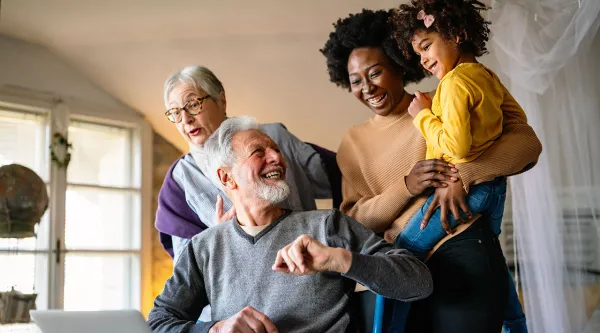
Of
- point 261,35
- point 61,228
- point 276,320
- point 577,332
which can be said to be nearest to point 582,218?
point 577,332

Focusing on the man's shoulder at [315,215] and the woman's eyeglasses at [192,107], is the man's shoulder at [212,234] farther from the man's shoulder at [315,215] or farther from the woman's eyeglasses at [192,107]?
the woman's eyeglasses at [192,107]

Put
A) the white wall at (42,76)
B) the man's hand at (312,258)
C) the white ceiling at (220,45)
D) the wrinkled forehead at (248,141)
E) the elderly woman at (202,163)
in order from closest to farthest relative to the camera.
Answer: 1. the man's hand at (312,258)
2. the wrinkled forehead at (248,141)
3. the elderly woman at (202,163)
4. the white ceiling at (220,45)
5. the white wall at (42,76)

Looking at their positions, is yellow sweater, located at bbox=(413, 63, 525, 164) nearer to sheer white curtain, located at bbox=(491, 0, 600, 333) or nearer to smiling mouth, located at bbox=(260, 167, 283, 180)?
smiling mouth, located at bbox=(260, 167, 283, 180)

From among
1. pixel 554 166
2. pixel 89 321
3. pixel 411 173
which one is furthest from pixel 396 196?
pixel 554 166

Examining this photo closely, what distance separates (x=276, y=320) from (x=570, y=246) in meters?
2.02

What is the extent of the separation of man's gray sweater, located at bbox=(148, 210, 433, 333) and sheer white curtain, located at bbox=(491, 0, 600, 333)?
1728mm

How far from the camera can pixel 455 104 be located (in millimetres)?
1861

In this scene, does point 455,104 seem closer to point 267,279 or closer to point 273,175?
point 273,175

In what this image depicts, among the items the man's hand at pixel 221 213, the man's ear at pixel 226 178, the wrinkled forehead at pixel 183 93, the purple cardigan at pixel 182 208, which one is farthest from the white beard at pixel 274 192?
the wrinkled forehead at pixel 183 93

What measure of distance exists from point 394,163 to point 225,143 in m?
0.51

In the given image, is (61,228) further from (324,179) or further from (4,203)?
(324,179)

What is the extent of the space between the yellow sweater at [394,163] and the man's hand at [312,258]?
369 millimetres

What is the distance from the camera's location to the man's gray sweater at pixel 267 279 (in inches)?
77.0

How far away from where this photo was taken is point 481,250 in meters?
1.91
